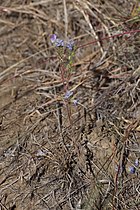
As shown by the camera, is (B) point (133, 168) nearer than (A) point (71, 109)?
Yes

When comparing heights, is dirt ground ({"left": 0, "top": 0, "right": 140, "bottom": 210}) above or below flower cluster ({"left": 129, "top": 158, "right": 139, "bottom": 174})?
above

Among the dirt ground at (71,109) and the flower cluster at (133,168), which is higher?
the dirt ground at (71,109)

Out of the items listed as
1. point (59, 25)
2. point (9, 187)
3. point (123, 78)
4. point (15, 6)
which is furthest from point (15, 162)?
point (15, 6)

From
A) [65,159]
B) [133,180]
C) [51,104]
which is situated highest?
[51,104]

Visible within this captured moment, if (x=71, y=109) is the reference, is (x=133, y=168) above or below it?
below

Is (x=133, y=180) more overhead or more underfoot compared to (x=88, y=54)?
more underfoot

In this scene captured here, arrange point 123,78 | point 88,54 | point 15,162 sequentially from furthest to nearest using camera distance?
1. point 88,54
2. point 123,78
3. point 15,162

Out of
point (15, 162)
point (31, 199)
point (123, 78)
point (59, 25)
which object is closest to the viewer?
point (31, 199)

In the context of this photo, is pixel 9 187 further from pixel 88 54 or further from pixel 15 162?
pixel 88 54
